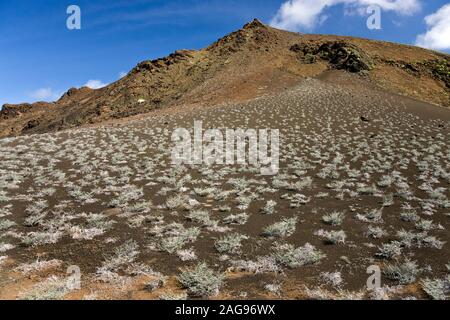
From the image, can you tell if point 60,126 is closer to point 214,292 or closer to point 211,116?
point 211,116

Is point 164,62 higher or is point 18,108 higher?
point 164,62

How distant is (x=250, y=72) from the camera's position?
5203 cm

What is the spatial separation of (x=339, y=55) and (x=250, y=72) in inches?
520

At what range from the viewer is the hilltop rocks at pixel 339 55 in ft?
165

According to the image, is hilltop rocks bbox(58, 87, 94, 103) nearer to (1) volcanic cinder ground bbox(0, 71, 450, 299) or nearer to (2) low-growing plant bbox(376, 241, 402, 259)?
(1) volcanic cinder ground bbox(0, 71, 450, 299)

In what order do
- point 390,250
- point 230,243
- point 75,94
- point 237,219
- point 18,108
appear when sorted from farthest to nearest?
point 18,108 → point 75,94 → point 237,219 → point 230,243 → point 390,250

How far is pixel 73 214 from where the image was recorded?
12.0 m

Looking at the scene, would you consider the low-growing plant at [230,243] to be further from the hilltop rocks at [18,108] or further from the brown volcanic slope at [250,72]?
the hilltop rocks at [18,108]

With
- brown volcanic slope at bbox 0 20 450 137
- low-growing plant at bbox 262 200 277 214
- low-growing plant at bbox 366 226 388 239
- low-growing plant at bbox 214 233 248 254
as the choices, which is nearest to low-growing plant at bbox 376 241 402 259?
low-growing plant at bbox 366 226 388 239

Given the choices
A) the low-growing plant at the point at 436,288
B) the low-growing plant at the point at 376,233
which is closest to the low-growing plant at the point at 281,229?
the low-growing plant at the point at 376,233

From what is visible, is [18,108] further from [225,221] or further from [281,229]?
[281,229]

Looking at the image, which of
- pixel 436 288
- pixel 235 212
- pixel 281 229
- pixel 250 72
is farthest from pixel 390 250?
pixel 250 72
